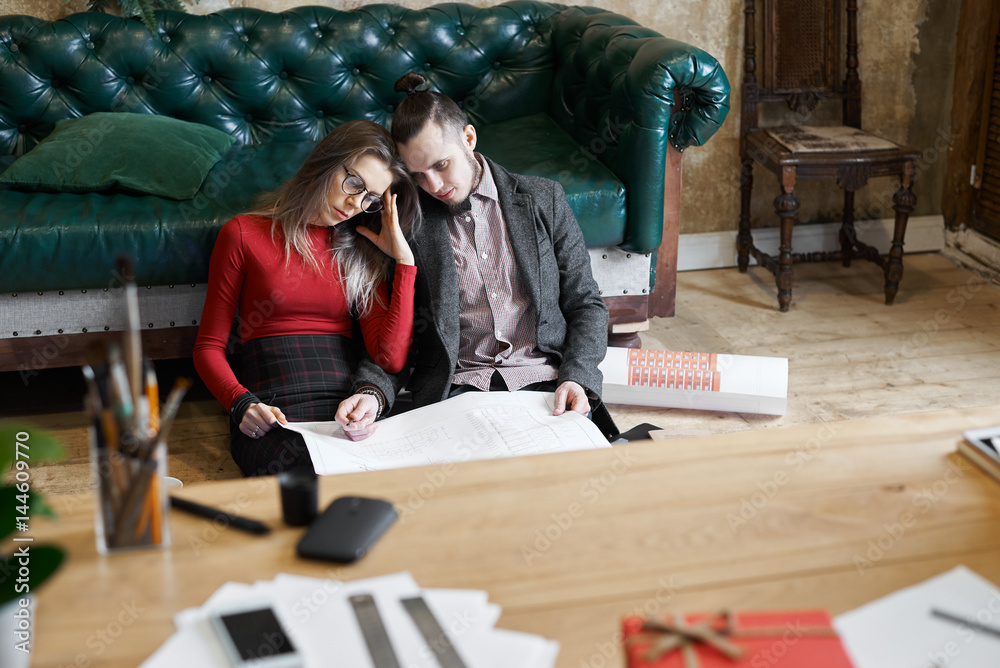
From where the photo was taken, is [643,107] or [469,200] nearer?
[469,200]

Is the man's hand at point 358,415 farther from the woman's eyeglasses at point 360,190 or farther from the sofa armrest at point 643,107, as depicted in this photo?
the sofa armrest at point 643,107

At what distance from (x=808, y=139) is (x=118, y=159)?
206 cm

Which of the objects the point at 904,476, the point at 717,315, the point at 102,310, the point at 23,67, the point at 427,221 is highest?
the point at 23,67

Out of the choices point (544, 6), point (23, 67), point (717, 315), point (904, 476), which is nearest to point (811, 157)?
point (717, 315)

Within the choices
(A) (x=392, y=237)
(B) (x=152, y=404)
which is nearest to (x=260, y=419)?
(A) (x=392, y=237)

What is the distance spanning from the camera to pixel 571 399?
169cm

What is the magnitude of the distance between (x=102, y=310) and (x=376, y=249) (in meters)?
0.75

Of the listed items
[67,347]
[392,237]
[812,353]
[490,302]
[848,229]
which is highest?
[392,237]

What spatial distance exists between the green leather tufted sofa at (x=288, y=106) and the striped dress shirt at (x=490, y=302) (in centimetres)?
45

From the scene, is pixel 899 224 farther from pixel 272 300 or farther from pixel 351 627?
pixel 351 627

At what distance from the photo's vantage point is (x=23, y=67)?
8.35 feet

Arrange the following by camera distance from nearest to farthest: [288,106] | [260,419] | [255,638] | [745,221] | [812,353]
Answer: [255,638], [260,419], [812,353], [288,106], [745,221]

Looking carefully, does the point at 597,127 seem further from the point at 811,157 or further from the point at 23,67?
the point at 23,67

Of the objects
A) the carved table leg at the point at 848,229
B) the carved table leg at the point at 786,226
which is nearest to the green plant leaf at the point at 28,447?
the carved table leg at the point at 786,226
